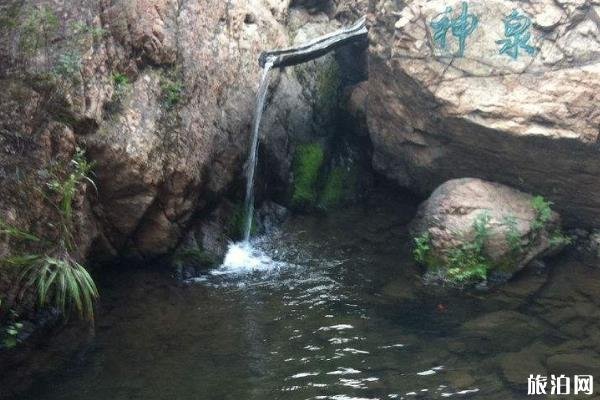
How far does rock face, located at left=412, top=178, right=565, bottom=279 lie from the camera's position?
826 centimetres

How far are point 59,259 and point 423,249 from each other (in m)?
4.36

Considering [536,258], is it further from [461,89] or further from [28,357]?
[28,357]

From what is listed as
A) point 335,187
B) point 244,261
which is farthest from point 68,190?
point 335,187

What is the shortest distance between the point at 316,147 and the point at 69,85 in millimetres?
4471

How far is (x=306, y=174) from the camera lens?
1033 centimetres

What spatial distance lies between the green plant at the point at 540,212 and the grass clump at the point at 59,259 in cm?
540

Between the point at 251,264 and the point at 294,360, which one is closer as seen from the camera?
the point at 294,360

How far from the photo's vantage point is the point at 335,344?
6707 millimetres

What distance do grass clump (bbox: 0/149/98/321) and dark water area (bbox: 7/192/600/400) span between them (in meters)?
0.66

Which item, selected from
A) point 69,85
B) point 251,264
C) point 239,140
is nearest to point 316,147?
point 239,140

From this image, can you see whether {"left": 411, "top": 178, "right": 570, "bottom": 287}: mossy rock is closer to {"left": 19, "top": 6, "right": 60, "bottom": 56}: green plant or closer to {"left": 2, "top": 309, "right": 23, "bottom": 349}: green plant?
{"left": 2, "top": 309, "right": 23, "bottom": 349}: green plant

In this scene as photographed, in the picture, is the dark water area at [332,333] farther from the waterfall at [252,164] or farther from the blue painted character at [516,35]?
the blue painted character at [516,35]

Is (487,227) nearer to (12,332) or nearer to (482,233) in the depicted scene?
(482,233)

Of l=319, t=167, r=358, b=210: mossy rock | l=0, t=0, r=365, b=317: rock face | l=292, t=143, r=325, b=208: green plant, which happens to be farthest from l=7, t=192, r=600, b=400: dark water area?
l=319, t=167, r=358, b=210: mossy rock
